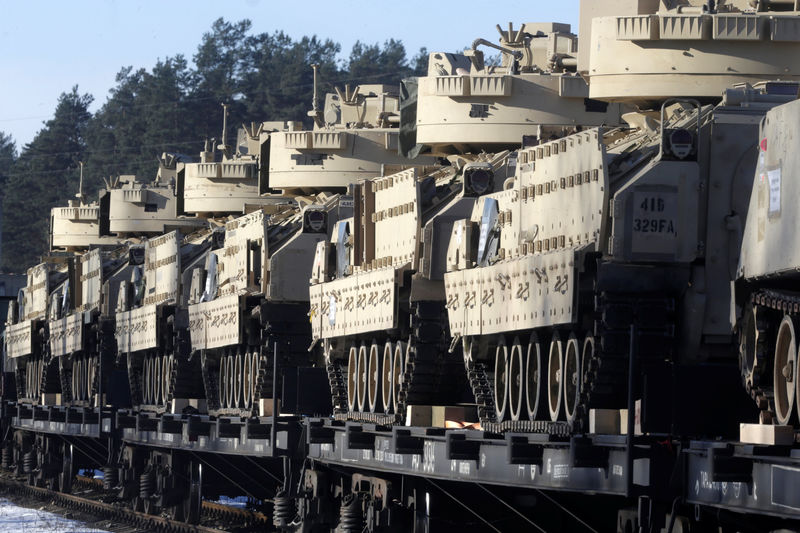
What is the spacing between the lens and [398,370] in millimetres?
23250

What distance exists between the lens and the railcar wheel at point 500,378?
19.3 m

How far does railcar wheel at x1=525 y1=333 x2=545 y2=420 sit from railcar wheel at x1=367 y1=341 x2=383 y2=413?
5.93 meters

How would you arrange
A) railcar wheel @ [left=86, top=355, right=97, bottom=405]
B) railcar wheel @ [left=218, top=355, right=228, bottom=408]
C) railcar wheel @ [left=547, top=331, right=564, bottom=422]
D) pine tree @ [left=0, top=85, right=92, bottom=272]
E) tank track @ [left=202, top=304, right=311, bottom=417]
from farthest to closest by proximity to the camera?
1. pine tree @ [left=0, top=85, right=92, bottom=272]
2. railcar wheel @ [left=86, top=355, right=97, bottom=405]
3. railcar wheel @ [left=218, top=355, right=228, bottom=408]
4. tank track @ [left=202, top=304, right=311, bottom=417]
5. railcar wheel @ [left=547, top=331, right=564, bottom=422]

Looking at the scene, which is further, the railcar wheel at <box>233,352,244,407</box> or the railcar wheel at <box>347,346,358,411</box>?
the railcar wheel at <box>233,352,244,407</box>

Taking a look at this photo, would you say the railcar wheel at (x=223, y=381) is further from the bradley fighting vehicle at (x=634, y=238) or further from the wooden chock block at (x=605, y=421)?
the wooden chock block at (x=605, y=421)

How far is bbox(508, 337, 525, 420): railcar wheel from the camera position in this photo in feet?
61.1

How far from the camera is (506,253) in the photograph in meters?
19.6

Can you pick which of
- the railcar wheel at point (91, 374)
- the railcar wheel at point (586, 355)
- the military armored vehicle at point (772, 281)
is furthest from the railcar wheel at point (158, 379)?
the military armored vehicle at point (772, 281)

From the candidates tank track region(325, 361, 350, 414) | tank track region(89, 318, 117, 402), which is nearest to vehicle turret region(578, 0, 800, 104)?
tank track region(325, 361, 350, 414)

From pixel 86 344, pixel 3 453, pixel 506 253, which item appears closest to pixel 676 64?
pixel 506 253

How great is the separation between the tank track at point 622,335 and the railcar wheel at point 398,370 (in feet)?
22.3

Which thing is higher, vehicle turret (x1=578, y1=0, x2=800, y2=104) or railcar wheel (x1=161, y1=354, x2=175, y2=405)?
vehicle turret (x1=578, y1=0, x2=800, y2=104)

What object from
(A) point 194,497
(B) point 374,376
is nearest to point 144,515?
(A) point 194,497

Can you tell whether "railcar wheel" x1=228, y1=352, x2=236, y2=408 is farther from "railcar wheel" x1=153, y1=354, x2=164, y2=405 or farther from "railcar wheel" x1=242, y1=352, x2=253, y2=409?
"railcar wheel" x1=153, y1=354, x2=164, y2=405
